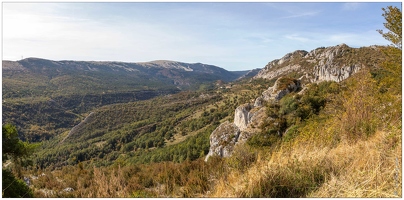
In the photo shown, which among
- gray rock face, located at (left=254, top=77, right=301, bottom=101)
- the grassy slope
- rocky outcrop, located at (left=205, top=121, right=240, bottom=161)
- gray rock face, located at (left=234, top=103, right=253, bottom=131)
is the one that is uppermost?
gray rock face, located at (left=254, top=77, right=301, bottom=101)

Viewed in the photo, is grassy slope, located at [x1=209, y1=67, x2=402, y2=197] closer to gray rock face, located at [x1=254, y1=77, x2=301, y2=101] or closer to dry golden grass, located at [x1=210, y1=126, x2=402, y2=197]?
dry golden grass, located at [x1=210, y1=126, x2=402, y2=197]

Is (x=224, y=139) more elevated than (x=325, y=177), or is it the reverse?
(x=325, y=177)

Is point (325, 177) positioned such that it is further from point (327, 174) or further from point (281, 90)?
point (281, 90)

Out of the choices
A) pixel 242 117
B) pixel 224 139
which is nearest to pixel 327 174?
pixel 224 139

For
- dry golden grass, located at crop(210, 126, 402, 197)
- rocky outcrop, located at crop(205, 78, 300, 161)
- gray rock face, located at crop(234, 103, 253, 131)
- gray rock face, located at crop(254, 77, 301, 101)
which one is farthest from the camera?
gray rock face, located at crop(254, 77, 301, 101)

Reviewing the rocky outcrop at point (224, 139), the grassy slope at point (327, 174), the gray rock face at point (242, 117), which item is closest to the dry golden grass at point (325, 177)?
the grassy slope at point (327, 174)

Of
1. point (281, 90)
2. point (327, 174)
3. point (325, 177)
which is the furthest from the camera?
point (281, 90)

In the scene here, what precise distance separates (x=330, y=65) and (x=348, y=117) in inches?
2968

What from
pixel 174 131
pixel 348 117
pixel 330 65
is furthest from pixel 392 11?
pixel 174 131

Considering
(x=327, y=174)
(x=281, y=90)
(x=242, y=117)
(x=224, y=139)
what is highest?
(x=281, y=90)

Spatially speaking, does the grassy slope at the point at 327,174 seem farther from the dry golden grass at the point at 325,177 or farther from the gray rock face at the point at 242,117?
the gray rock face at the point at 242,117

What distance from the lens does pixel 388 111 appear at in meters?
8.72

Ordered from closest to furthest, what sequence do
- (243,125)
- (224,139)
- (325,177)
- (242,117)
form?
(325,177) → (224,139) → (243,125) → (242,117)

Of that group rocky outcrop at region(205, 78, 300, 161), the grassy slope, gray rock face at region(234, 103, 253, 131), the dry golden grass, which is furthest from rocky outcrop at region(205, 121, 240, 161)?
the dry golden grass
